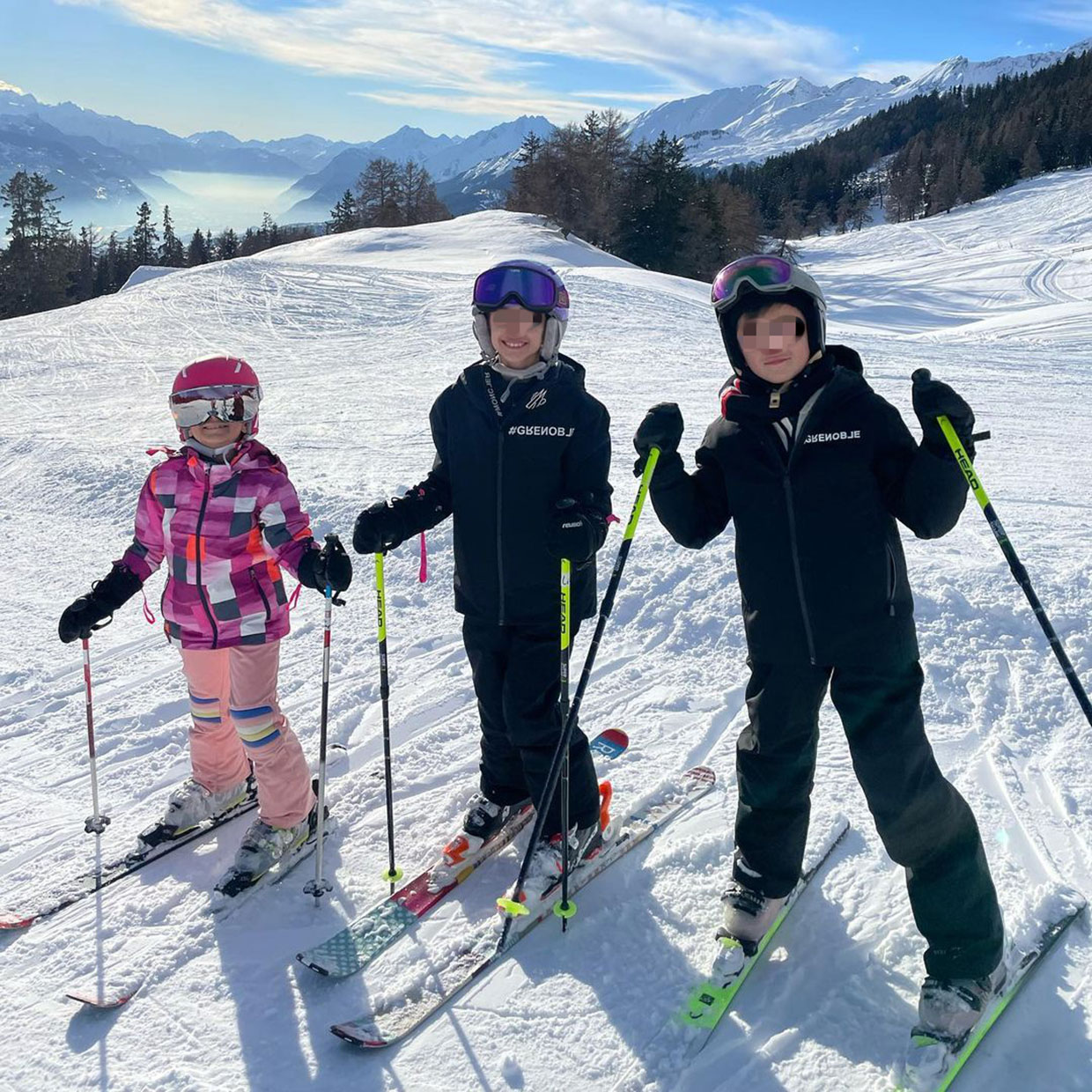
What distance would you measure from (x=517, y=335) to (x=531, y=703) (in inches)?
50.3

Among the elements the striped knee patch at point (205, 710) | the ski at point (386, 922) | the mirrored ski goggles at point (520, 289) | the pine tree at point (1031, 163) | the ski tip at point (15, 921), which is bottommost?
the ski tip at point (15, 921)

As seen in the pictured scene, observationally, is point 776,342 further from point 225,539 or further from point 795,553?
point 225,539

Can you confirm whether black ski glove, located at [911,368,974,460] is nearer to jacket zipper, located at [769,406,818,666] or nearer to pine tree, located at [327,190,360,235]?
jacket zipper, located at [769,406,818,666]

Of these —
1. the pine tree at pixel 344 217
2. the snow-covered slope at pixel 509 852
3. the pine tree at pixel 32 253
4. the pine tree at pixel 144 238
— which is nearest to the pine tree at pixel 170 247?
the pine tree at pixel 144 238

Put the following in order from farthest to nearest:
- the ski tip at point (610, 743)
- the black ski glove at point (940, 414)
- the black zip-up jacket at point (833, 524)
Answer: the ski tip at point (610, 743), the black zip-up jacket at point (833, 524), the black ski glove at point (940, 414)

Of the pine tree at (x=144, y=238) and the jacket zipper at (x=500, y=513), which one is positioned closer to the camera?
the jacket zipper at (x=500, y=513)

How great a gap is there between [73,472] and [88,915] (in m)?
6.95

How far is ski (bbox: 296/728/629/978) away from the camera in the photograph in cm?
285

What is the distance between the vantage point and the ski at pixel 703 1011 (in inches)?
96.5

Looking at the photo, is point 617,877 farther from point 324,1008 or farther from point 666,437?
point 666,437

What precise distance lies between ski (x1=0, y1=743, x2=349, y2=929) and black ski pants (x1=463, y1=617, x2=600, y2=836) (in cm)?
131

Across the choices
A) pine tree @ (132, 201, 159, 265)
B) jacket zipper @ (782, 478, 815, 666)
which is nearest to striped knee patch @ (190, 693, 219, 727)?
jacket zipper @ (782, 478, 815, 666)

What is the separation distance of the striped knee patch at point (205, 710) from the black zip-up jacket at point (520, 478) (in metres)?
1.17

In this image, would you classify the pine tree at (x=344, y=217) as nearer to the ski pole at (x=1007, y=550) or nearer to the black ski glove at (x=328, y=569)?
the black ski glove at (x=328, y=569)
